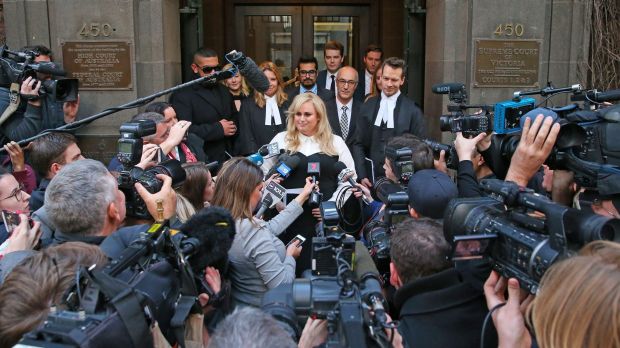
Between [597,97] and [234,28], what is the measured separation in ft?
Result: 21.7

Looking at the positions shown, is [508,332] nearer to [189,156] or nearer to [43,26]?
[189,156]

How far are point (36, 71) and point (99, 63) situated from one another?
2.09 metres

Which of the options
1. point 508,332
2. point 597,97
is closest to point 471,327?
point 508,332

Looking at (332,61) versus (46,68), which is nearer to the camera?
(46,68)

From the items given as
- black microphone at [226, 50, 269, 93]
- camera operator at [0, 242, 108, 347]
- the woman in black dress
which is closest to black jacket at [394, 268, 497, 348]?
camera operator at [0, 242, 108, 347]

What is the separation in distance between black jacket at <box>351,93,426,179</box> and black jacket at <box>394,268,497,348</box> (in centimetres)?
351

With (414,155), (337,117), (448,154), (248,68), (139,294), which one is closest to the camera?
(139,294)

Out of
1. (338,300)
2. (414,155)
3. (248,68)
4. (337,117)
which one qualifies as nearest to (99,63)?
(337,117)

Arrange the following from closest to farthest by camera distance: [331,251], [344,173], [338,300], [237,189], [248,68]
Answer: [338,300] → [331,251] → [237,189] → [248,68] → [344,173]

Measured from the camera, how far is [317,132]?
533 cm

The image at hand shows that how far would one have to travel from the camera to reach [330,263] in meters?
2.20

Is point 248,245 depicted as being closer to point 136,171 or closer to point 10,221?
point 136,171

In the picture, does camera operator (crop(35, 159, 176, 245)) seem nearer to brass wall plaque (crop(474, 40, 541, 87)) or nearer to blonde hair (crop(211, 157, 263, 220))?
blonde hair (crop(211, 157, 263, 220))

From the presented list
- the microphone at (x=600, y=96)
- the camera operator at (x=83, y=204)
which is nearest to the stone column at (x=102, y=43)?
the camera operator at (x=83, y=204)
